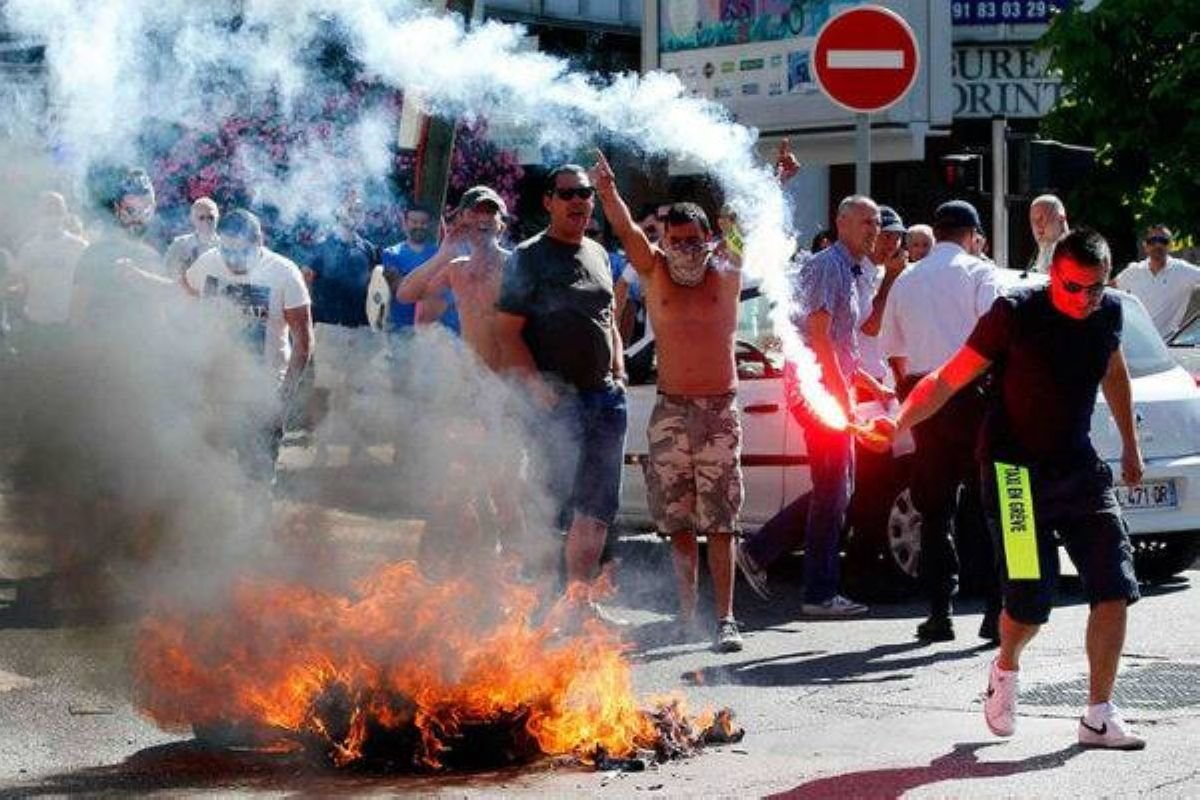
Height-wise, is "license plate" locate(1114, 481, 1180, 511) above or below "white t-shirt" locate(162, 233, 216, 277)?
below

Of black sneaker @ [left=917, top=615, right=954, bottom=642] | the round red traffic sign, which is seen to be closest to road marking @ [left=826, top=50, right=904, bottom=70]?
the round red traffic sign

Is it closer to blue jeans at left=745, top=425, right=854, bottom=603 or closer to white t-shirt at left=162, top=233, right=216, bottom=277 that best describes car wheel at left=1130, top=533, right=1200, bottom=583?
blue jeans at left=745, top=425, right=854, bottom=603

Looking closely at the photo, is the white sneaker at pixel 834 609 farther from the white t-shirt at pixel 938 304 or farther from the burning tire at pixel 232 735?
the burning tire at pixel 232 735

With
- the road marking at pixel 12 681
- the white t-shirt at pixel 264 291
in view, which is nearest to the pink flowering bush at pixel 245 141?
the white t-shirt at pixel 264 291

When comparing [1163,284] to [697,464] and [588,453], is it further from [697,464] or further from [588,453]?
[588,453]

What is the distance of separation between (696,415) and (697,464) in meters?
0.20

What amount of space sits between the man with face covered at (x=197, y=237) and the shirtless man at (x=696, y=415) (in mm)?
2063

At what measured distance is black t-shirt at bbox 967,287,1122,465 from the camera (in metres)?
7.66

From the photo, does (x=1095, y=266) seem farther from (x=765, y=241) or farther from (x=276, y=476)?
(x=276, y=476)

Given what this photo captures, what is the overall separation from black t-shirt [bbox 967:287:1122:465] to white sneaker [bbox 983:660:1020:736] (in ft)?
2.29

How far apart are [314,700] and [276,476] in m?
2.01

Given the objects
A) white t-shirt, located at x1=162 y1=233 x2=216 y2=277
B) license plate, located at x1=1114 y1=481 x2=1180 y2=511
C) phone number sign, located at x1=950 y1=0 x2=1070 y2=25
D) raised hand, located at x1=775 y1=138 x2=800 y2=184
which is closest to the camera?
raised hand, located at x1=775 y1=138 x2=800 y2=184

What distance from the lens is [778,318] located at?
1004cm

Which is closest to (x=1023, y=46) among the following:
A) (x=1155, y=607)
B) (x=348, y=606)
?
(x=1155, y=607)
